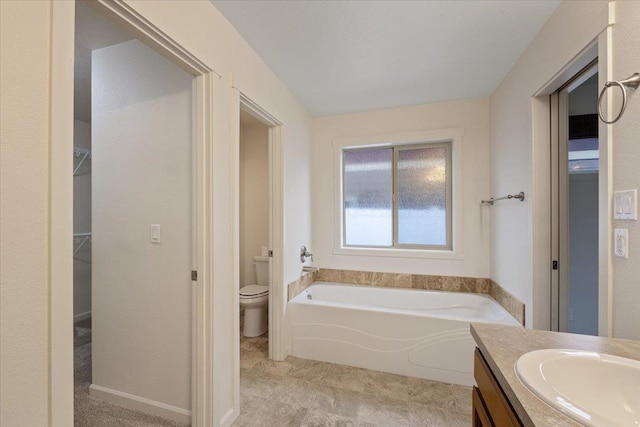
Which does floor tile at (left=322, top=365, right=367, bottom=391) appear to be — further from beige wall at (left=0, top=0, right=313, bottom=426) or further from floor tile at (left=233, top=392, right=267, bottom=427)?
beige wall at (left=0, top=0, right=313, bottom=426)

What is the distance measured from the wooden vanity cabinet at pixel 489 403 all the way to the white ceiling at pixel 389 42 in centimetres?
178

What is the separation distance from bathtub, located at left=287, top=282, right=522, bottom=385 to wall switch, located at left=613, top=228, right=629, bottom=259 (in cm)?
112

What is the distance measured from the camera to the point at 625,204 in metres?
1.02

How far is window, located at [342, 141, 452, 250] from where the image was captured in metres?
2.88

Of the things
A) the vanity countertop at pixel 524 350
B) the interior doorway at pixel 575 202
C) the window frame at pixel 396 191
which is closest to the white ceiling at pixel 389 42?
the window frame at pixel 396 191

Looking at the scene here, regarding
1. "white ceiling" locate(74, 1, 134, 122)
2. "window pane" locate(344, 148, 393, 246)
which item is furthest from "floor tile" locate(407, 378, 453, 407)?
"white ceiling" locate(74, 1, 134, 122)

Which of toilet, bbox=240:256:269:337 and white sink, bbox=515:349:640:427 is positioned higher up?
white sink, bbox=515:349:640:427

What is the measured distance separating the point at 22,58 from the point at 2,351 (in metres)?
0.80

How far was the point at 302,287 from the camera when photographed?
2.74m

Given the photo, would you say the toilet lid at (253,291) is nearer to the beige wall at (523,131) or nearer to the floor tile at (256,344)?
the floor tile at (256,344)

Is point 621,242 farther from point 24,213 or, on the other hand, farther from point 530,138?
point 24,213

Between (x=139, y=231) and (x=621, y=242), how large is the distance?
243 centimetres

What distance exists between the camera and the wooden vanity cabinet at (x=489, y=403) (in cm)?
67

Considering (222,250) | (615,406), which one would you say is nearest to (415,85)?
(222,250)
